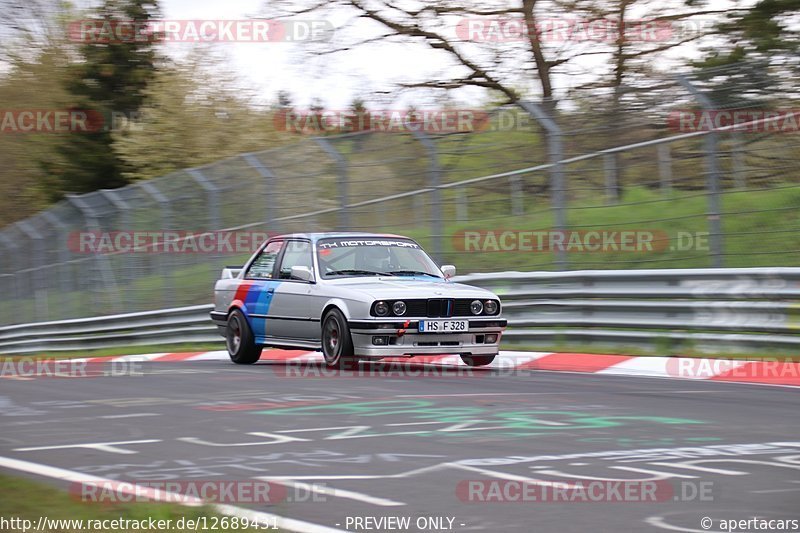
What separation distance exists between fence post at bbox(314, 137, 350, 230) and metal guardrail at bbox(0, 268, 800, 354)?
232cm

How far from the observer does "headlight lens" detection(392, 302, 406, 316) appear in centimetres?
1151

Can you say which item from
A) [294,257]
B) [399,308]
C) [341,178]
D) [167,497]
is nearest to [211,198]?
[341,178]

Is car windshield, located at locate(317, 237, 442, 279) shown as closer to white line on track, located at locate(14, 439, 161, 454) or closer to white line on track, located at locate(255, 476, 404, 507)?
white line on track, located at locate(14, 439, 161, 454)

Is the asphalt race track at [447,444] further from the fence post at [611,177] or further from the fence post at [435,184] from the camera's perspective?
the fence post at [435,184]

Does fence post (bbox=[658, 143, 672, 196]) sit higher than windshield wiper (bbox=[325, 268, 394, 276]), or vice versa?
fence post (bbox=[658, 143, 672, 196])

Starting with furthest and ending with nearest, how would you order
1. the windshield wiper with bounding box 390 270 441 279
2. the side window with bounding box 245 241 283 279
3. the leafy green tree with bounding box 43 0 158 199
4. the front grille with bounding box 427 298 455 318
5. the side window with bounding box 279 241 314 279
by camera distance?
the leafy green tree with bounding box 43 0 158 199, the side window with bounding box 245 241 283 279, the side window with bounding box 279 241 314 279, the windshield wiper with bounding box 390 270 441 279, the front grille with bounding box 427 298 455 318

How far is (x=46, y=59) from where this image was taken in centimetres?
3881

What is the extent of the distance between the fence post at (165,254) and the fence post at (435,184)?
20.6ft

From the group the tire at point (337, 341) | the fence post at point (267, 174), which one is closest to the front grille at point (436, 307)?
the tire at point (337, 341)

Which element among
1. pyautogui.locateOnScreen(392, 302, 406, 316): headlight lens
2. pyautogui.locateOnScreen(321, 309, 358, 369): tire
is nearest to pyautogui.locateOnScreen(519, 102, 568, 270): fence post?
pyautogui.locateOnScreen(392, 302, 406, 316): headlight lens

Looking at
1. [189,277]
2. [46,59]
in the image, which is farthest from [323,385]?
[46,59]

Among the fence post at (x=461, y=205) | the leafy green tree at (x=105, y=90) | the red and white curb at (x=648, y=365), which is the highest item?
the leafy green tree at (x=105, y=90)

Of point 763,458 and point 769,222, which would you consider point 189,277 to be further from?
point 763,458

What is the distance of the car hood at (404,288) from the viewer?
11.6 metres
